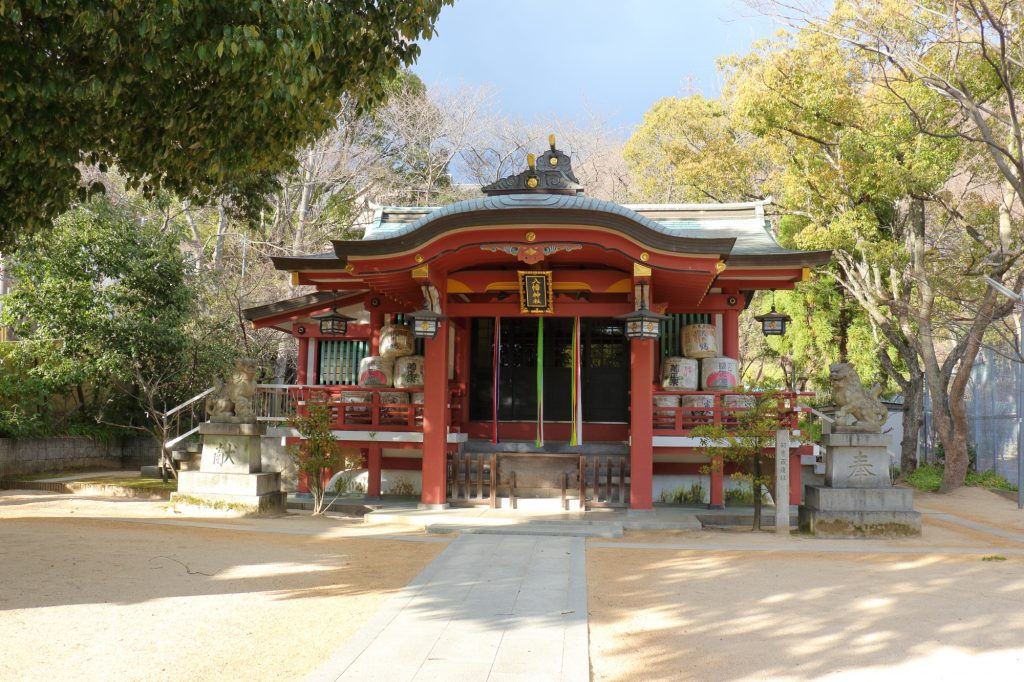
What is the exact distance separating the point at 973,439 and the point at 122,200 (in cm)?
2402

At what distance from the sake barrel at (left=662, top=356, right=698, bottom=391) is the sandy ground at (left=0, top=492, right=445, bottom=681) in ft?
17.3

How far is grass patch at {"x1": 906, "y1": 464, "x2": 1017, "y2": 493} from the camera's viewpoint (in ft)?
54.2

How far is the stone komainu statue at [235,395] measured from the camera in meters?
11.2

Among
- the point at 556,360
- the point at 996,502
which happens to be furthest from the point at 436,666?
the point at 996,502

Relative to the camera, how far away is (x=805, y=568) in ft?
25.0

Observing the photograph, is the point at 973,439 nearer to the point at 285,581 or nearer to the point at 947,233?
the point at 947,233

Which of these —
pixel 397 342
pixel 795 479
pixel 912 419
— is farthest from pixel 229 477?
pixel 912 419

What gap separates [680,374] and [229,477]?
24.1 feet

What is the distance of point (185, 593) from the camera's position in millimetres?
6129

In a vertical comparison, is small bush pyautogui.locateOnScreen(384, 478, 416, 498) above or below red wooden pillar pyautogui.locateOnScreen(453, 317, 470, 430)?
below

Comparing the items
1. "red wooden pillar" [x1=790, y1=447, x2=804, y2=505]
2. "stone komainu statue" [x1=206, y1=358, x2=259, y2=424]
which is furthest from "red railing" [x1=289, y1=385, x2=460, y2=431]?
"red wooden pillar" [x1=790, y1=447, x2=804, y2=505]

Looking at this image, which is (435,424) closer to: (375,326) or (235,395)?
(235,395)

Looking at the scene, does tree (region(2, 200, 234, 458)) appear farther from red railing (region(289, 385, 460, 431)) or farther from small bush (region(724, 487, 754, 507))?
small bush (region(724, 487, 754, 507))

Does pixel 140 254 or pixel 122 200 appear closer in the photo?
pixel 140 254
